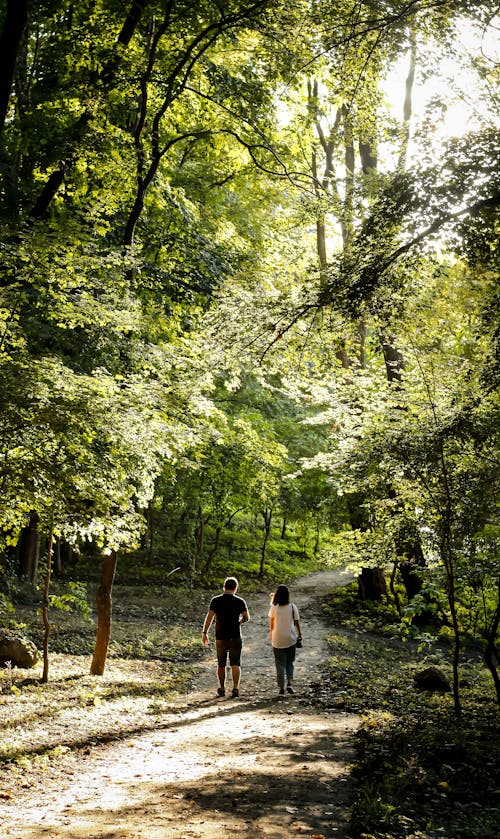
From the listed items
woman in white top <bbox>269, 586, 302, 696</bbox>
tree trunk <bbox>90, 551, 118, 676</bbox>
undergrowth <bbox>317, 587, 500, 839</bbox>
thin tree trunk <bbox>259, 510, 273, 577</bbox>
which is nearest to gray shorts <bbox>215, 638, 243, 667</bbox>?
woman in white top <bbox>269, 586, 302, 696</bbox>

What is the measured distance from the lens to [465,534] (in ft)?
25.4

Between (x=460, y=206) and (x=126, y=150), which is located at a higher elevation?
(x=126, y=150)

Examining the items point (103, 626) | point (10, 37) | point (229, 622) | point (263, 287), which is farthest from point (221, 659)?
point (10, 37)

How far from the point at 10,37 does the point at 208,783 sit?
7.67m

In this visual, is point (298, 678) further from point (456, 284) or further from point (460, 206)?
point (460, 206)

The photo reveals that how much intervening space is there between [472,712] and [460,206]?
6.53 metres

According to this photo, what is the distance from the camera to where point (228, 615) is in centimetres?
1007

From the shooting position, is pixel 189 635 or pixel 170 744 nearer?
pixel 170 744

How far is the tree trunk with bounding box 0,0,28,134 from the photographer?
6.37 m

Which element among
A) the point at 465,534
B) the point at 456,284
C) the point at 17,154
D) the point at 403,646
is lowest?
the point at 403,646

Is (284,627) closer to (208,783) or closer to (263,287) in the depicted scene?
(208,783)

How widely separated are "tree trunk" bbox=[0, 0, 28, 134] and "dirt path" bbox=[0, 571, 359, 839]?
7.12 m

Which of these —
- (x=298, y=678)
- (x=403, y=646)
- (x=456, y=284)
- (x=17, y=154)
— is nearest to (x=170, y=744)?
(x=298, y=678)

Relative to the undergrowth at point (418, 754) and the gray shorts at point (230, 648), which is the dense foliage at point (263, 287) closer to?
the undergrowth at point (418, 754)
